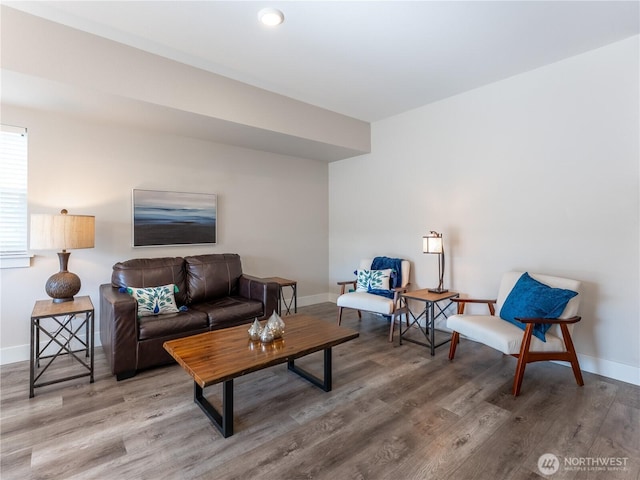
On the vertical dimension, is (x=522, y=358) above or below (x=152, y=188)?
below

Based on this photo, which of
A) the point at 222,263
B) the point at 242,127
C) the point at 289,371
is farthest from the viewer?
the point at 222,263

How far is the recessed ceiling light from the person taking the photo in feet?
7.39

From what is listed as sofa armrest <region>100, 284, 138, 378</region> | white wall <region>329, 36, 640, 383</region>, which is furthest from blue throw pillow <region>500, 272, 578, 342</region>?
sofa armrest <region>100, 284, 138, 378</region>

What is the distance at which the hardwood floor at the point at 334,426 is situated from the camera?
65.7 inches

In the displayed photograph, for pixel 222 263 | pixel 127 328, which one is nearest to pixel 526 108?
pixel 222 263

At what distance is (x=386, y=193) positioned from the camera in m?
4.56

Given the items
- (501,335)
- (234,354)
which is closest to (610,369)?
(501,335)

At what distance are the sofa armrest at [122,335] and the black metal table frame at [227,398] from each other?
2.37 feet

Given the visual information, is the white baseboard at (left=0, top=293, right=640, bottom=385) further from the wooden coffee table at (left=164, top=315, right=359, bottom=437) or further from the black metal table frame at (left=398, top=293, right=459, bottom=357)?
the wooden coffee table at (left=164, top=315, right=359, bottom=437)

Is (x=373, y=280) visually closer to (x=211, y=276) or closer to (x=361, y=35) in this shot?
(x=211, y=276)

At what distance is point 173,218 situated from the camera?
3.86 meters

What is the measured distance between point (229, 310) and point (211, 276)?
0.62m

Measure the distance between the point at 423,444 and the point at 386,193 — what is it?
10.8 ft

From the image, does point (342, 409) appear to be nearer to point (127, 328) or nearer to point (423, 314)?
point (127, 328)
